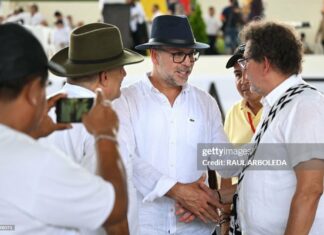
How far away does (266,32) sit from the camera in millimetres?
2631

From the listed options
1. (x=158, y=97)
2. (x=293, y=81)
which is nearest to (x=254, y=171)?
(x=293, y=81)

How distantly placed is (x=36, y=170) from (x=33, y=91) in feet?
0.71

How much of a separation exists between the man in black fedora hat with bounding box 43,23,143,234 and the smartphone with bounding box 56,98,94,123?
0.35 m

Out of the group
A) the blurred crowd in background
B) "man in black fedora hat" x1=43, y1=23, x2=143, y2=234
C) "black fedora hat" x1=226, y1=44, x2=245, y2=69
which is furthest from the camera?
the blurred crowd in background

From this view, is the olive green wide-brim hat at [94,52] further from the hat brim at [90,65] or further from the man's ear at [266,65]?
the man's ear at [266,65]

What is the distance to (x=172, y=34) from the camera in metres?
3.29

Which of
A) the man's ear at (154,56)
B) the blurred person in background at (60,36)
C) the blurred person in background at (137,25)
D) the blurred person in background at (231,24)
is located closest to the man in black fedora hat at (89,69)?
the man's ear at (154,56)

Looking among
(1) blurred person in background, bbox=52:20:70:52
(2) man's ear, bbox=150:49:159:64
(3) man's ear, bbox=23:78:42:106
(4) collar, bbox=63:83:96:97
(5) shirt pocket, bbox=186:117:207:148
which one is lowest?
(1) blurred person in background, bbox=52:20:70:52

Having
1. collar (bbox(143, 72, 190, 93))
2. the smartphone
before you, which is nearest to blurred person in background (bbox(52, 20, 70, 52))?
collar (bbox(143, 72, 190, 93))

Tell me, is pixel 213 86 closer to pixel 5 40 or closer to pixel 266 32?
pixel 266 32

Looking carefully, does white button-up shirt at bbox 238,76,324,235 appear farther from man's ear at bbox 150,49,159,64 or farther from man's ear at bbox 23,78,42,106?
man's ear at bbox 23,78,42,106

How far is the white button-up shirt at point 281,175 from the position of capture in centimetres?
241

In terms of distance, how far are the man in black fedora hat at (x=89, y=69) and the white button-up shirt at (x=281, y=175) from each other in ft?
1.57

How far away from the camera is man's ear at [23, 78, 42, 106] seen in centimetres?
175
